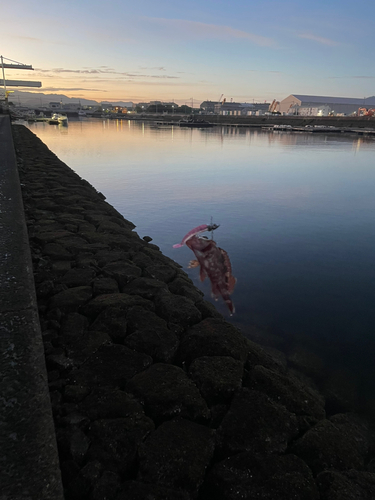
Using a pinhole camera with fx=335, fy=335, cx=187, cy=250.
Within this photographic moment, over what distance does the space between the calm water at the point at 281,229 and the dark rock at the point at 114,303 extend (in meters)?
2.67

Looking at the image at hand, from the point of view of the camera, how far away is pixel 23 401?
7.40 feet

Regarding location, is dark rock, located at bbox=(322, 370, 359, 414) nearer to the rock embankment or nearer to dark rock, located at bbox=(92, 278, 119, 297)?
the rock embankment

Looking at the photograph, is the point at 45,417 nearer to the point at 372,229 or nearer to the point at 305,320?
the point at 305,320

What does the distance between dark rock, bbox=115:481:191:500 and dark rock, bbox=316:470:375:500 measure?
103 centimetres

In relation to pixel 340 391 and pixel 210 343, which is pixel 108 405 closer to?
pixel 210 343

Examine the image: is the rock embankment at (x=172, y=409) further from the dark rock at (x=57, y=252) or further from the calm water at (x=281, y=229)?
the calm water at (x=281, y=229)

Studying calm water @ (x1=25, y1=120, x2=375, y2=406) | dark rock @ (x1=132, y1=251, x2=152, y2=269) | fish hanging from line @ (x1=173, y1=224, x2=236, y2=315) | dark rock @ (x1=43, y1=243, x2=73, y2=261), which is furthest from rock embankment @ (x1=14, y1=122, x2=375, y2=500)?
calm water @ (x1=25, y1=120, x2=375, y2=406)

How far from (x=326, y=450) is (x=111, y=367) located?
207cm

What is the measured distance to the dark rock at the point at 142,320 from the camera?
4.01 m

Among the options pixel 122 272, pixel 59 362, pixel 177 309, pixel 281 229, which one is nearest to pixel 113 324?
pixel 59 362

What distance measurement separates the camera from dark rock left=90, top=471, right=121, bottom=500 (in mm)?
2168

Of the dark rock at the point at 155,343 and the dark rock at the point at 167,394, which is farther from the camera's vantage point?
the dark rock at the point at 155,343

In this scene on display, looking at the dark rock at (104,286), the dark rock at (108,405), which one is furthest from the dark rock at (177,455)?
the dark rock at (104,286)

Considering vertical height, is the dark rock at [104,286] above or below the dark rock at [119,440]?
above
